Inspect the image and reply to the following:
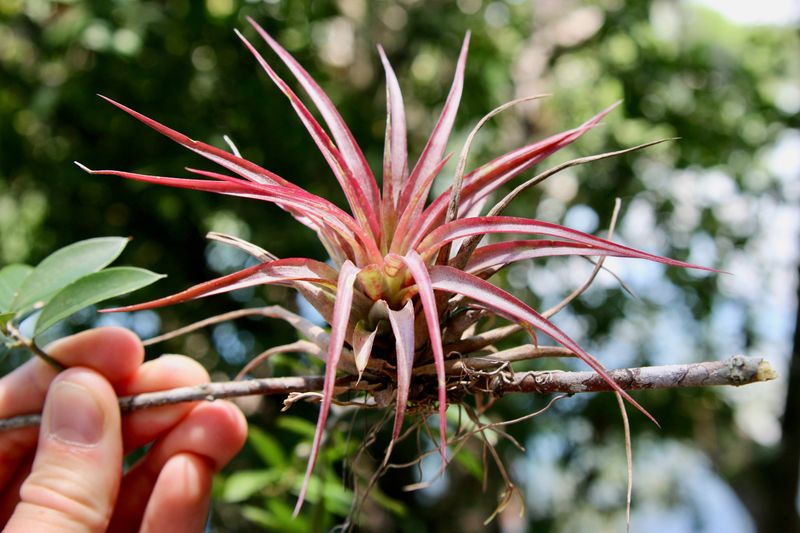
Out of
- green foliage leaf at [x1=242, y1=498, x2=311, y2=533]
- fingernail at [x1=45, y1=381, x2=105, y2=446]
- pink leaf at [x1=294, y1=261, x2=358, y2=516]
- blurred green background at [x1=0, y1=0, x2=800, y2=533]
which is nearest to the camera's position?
pink leaf at [x1=294, y1=261, x2=358, y2=516]

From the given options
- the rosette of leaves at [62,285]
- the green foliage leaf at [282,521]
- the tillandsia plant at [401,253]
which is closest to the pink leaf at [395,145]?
the tillandsia plant at [401,253]

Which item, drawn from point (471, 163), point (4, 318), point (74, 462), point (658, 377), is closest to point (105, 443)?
point (74, 462)

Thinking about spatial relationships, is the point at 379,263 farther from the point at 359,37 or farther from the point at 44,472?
the point at 359,37

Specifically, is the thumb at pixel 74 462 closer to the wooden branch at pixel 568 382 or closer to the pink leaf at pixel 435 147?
the wooden branch at pixel 568 382

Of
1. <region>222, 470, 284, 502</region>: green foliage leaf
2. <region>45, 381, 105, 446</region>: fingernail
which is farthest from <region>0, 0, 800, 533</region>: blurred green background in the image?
<region>45, 381, 105, 446</region>: fingernail

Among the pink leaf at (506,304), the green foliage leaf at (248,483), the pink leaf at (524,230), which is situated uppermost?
the pink leaf at (524,230)

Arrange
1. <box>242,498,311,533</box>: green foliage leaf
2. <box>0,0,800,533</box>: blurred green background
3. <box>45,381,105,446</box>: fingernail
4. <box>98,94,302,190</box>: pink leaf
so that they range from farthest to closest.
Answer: <box>0,0,800,533</box>: blurred green background, <box>242,498,311,533</box>: green foliage leaf, <box>45,381,105,446</box>: fingernail, <box>98,94,302,190</box>: pink leaf

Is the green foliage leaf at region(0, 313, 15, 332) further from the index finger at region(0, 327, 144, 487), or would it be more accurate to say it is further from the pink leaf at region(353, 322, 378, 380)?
the pink leaf at region(353, 322, 378, 380)
